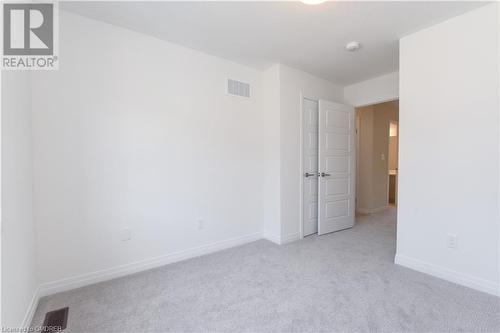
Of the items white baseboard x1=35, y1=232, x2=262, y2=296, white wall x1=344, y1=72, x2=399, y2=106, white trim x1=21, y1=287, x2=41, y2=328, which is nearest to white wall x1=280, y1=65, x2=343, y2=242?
white baseboard x1=35, y1=232, x2=262, y2=296

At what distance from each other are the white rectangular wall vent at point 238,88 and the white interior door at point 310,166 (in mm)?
890

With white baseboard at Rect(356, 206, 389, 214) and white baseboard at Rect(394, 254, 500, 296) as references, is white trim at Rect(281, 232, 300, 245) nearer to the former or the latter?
white baseboard at Rect(394, 254, 500, 296)

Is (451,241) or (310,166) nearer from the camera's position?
(451,241)

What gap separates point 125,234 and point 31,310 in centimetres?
82

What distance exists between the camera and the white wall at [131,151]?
6.66 ft

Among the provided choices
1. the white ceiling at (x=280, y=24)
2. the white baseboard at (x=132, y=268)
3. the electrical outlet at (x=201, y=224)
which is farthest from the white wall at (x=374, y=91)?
the electrical outlet at (x=201, y=224)

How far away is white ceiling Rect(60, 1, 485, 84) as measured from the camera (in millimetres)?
2006

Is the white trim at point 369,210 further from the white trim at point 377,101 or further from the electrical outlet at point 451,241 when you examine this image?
the electrical outlet at point 451,241

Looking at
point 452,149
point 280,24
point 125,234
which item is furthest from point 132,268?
point 452,149

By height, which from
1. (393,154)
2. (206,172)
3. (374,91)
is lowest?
(206,172)

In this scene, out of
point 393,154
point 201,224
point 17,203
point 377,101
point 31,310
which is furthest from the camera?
point 393,154

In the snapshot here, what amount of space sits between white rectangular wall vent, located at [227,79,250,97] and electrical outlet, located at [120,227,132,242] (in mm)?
2046

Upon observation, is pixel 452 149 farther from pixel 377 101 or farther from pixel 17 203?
pixel 17 203

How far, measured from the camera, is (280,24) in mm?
2268
